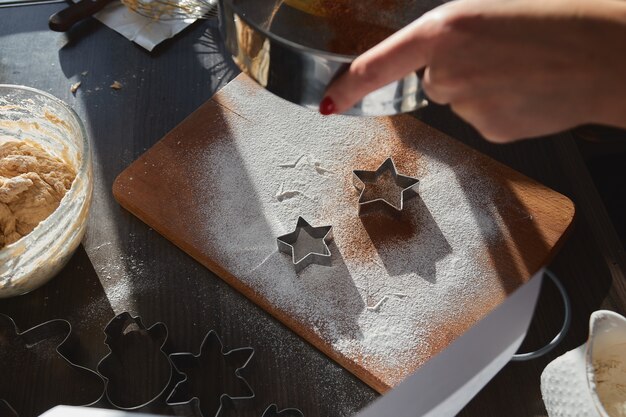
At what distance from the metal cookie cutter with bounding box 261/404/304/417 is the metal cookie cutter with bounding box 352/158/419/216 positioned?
29 cm

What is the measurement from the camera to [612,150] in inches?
44.8

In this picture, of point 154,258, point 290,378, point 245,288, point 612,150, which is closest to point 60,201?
point 154,258

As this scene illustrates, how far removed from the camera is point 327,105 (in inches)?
21.8

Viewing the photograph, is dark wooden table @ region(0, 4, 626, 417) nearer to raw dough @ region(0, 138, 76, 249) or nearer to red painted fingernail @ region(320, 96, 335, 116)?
raw dough @ region(0, 138, 76, 249)

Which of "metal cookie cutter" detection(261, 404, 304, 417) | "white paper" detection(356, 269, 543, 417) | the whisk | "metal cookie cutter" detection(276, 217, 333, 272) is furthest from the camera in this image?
the whisk

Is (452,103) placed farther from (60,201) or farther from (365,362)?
(60,201)

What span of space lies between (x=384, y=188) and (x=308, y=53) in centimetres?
46

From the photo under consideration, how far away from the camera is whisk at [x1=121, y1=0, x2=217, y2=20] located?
3.64ft

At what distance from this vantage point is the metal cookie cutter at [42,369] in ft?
2.59

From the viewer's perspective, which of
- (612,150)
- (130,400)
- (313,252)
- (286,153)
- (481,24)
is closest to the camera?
(481,24)

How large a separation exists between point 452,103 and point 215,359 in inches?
17.2

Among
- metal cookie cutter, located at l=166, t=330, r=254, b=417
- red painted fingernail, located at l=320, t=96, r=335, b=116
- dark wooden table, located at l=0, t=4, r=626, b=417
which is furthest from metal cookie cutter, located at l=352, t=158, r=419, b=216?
red painted fingernail, located at l=320, t=96, r=335, b=116

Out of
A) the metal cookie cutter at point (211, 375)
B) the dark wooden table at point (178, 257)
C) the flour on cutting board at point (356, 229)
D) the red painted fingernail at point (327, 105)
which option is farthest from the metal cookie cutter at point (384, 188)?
the red painted fingernail at point (327, 105)

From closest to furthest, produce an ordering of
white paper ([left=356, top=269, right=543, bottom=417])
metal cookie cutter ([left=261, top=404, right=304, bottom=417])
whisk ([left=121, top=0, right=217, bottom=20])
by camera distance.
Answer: white paper ([left=356, top=269, right=543, bottom=417]), metal cookie cutter ([left=261, top=404, right=304, bottom=417]), whisk ([left=121, top=0, right=217, bottom=20])
